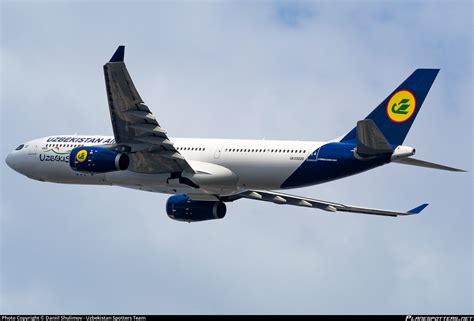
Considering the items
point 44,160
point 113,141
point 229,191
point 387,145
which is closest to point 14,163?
point 44,160

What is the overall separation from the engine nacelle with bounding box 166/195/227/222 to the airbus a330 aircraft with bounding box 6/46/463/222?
96cm

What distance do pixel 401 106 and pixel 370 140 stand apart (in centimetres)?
447

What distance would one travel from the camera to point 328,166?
69688 mm

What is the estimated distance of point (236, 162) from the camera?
71812 millimetres

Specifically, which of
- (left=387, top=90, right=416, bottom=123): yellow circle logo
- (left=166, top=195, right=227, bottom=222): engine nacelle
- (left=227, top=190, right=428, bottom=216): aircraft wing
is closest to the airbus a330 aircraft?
(left=387, top=90, right=416, bottom=123): yellow circle logo

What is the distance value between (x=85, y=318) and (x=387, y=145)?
76.3 ft

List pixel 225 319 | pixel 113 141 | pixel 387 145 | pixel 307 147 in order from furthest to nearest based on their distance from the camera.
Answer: pixel 113 141
pixel 307 147
pixel 387 145
pixel 225 319

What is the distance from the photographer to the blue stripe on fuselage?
68.9 meters

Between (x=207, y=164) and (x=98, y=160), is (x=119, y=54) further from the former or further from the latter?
(x=207, y=164)

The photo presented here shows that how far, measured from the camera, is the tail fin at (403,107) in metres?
68.9

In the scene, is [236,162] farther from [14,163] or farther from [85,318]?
[85,318]

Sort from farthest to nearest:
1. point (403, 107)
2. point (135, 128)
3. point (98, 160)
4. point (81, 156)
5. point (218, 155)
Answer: point (218, 155) < point (81, 156) < point (98, 160) < point (403, 107) < point (135, 128)

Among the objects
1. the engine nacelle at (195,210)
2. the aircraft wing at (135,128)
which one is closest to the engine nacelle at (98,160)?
the aircraft wing at (135,128)

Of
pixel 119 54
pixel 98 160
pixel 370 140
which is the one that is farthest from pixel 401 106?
pixel 98 160
